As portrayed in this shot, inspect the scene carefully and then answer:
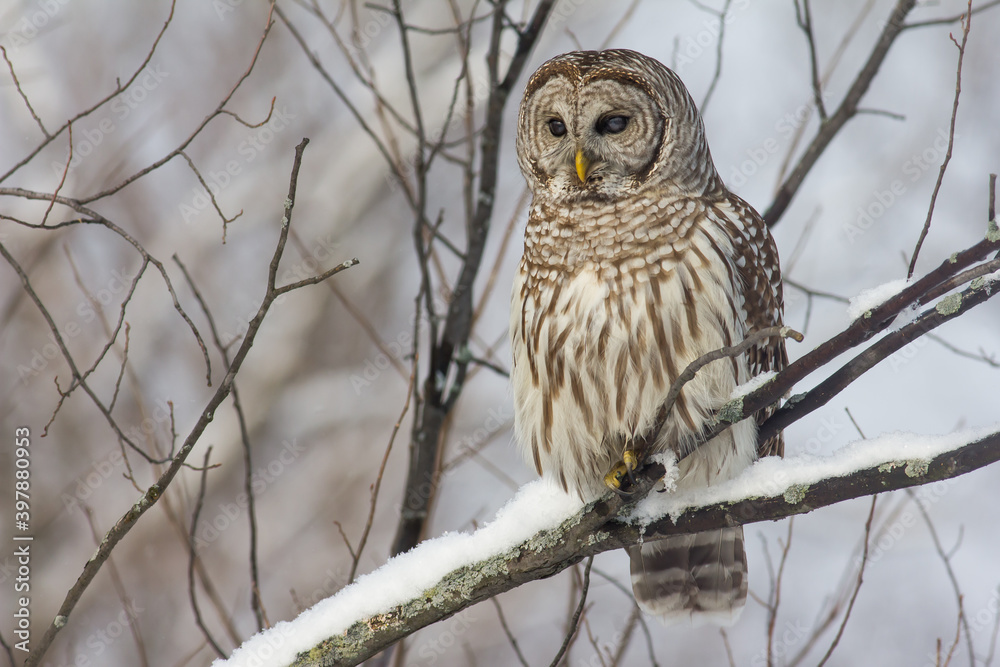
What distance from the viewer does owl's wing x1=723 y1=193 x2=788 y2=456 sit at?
337cm

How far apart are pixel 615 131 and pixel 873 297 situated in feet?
5.55

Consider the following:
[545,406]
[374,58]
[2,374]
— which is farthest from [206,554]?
[545,406]

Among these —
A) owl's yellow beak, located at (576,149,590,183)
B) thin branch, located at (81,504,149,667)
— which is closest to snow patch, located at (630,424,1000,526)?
owl's yellow beak, located at (576,149,590,183)

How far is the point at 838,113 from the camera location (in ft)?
14.9

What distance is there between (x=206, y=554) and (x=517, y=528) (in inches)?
295

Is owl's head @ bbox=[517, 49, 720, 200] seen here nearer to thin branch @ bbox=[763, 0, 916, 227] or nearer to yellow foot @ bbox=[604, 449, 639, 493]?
thin branch @ bbox=[763, 0, 916, 227]

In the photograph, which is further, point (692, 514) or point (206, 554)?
point (206, 554)

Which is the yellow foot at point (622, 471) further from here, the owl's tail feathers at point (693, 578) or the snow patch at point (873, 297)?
the snow patch at point (873, 297)

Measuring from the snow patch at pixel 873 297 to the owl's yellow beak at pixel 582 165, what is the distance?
151cm

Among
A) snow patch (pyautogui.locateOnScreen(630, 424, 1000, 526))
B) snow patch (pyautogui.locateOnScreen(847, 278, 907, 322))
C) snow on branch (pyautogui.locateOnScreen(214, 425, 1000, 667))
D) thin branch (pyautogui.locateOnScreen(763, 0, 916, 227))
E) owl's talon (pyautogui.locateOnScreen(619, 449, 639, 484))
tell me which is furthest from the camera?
thin branch (pyautogui.locateOnScreen(763, 0, 916, 227))

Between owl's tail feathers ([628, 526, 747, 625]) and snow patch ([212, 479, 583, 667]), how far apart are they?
885 mm

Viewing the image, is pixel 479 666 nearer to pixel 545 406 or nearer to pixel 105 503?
pixel 105 503

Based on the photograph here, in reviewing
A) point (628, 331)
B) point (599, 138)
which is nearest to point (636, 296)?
point (628, 331)

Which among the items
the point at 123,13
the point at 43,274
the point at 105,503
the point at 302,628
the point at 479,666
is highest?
the point at 123,13
